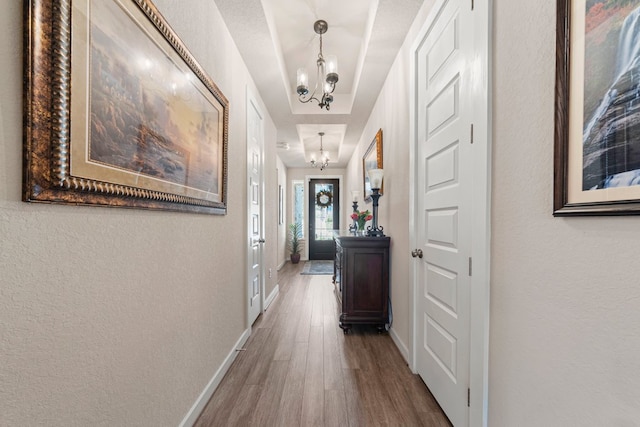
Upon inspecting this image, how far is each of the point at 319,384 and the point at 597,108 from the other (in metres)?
1.94

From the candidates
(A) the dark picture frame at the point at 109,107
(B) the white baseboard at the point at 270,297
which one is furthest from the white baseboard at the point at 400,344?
(A) the dark picture frame at the point at 109,107

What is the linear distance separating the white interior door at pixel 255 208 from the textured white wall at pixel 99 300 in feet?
2.94

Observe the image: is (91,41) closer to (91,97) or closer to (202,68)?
(91,97)

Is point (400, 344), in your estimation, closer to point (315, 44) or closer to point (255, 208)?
point (255, 208)

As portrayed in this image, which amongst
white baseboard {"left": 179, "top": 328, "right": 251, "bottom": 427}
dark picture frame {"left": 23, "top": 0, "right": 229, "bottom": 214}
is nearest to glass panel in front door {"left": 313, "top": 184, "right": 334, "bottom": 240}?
white baseboard {"left": 179, "top": 328, "right": 251, "bottom": 427}

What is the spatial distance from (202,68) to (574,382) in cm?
213

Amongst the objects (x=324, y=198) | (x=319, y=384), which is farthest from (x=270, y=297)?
(x=324, y=198)

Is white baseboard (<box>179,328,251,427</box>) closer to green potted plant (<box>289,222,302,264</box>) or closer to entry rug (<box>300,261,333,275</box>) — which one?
entry rug (<box>300,261,333,275</box>)

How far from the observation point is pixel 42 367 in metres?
0.67

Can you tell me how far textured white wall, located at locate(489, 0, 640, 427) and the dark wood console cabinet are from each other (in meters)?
1.46

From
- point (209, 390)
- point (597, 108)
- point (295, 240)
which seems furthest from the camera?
point (295, 240)

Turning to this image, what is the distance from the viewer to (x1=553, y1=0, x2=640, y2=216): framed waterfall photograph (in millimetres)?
611

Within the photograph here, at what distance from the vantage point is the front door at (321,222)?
703 centimetres

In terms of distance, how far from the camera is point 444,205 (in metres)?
1.52
